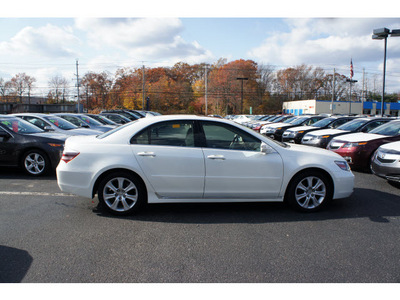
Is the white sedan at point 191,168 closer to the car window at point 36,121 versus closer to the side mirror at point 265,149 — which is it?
the side mirror at point 265,149

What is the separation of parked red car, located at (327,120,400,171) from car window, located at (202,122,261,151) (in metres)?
4.84

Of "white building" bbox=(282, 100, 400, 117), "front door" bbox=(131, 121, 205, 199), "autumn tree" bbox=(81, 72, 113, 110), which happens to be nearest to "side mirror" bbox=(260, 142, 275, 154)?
"front door" bbox=(131, 121, 205, 199)

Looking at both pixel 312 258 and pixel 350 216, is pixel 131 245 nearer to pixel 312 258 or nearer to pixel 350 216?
pixel 312 258

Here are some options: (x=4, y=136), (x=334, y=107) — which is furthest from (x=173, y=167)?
(x=334, y=107)

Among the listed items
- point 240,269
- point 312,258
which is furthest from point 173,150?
point 312,258

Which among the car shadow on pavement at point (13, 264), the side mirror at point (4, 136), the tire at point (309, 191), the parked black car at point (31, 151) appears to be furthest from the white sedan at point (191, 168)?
the side mirror at point (4, 136)

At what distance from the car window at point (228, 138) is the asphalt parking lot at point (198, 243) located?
107 cm

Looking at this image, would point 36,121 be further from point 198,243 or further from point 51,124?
point 198,243

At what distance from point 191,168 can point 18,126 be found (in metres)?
5.83

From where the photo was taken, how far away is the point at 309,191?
4.61 metres

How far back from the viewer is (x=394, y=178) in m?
5.85

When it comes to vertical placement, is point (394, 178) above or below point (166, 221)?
above

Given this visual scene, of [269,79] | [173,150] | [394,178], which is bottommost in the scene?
[394,178]

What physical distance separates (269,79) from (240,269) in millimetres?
77360
